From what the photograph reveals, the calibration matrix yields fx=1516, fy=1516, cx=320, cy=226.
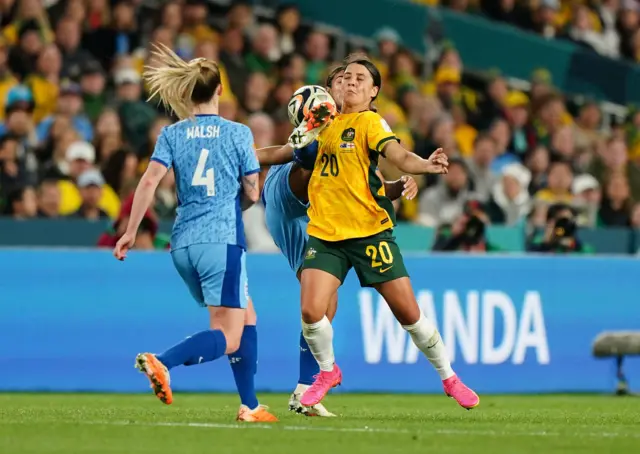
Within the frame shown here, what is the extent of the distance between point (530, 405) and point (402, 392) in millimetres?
1737

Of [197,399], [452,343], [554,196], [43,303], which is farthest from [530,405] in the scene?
[554,196]

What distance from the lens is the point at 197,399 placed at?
40.0 feet

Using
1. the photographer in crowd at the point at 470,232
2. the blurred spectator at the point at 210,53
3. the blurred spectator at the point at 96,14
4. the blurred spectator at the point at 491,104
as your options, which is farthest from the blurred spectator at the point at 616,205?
the blurred spectator at the point at 96,14

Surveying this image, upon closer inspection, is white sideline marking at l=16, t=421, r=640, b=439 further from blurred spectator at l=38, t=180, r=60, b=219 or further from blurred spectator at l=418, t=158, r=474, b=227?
blurred spectator at l=418, t=158, r=474, b=227

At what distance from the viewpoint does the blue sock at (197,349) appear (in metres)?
8.65

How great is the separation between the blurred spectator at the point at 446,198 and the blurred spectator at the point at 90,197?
3741 mm

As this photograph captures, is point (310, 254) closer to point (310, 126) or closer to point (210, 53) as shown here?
point (310, 126)

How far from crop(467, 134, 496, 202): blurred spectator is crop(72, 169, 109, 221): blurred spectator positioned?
4.75m

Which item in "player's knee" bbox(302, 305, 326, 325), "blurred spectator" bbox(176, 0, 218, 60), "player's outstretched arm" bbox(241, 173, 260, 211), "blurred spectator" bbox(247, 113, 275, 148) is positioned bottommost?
"player's knee" bbox(302, 305, 326, 325)

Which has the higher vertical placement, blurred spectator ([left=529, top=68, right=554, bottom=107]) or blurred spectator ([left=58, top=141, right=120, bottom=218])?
blurred spectator ([left=529, top=68, right=554, bottom=107])

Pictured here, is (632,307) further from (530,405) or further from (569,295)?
(530,405)

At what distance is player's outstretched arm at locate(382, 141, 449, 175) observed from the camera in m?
8.77

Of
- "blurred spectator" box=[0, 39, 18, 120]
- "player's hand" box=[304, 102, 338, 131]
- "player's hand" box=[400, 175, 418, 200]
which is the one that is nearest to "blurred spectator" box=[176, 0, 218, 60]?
"blurred spectator" box=[0, 39, 18, 120]

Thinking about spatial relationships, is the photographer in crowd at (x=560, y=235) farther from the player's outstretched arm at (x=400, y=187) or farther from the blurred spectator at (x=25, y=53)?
the blurred spectator at (x=25, y=53)
